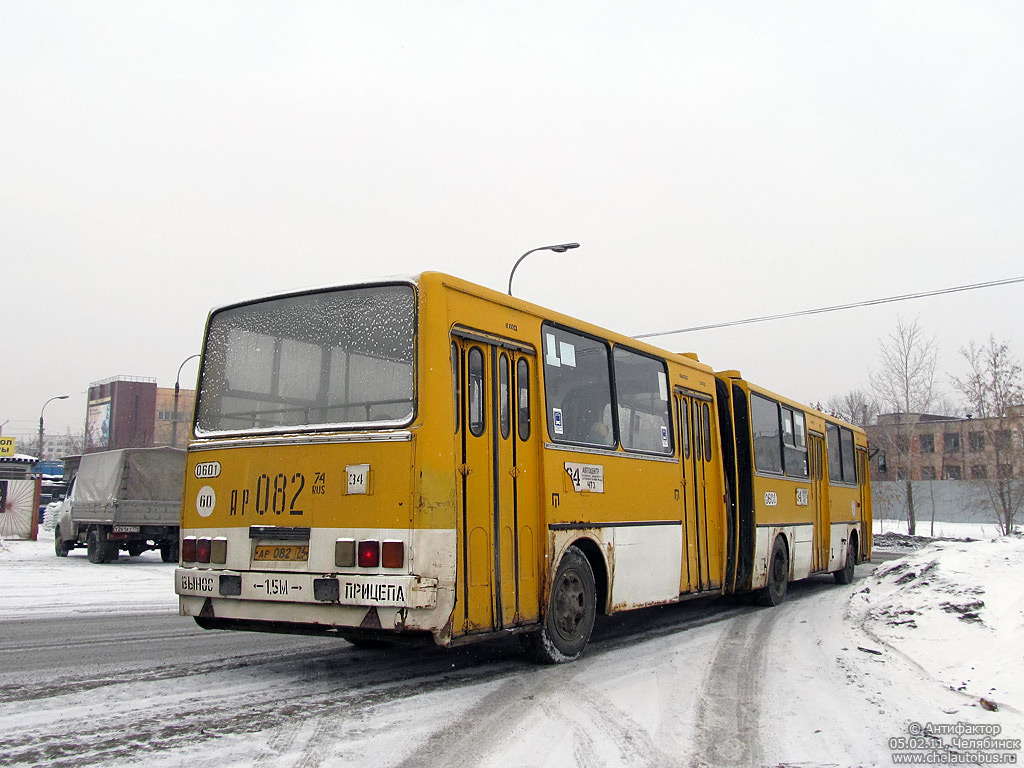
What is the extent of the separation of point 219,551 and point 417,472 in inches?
74.1

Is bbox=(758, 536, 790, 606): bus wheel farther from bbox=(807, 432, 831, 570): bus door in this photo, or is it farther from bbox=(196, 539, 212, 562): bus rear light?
bbox=(196, 539, 212, 562): bus rear light

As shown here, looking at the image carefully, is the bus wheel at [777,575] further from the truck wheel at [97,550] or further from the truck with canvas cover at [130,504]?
the truck wheel at [97,550]

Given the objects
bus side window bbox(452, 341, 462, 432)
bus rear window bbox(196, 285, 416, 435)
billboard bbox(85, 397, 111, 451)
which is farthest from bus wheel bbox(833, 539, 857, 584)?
billboard bbox(85, 397, 111, 451)

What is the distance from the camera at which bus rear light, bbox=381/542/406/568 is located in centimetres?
602

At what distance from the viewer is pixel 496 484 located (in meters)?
7.01

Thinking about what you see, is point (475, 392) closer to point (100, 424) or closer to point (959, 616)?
point (959, 616)

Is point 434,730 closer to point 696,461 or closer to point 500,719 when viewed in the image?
point 500,719

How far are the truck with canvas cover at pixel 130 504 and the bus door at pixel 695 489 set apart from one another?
15.1m

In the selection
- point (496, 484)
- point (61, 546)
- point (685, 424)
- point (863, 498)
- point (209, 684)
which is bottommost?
point (209, 684)

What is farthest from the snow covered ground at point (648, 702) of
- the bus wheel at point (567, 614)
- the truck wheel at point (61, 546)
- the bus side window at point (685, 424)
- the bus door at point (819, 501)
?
the truck wheel at point (61, 546)

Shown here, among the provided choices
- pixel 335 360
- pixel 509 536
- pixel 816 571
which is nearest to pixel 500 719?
pixel 509 536

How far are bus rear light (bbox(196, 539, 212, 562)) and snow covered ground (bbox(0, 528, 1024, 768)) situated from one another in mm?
909

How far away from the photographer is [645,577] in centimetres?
917

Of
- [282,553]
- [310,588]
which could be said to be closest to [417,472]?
[310,588]
